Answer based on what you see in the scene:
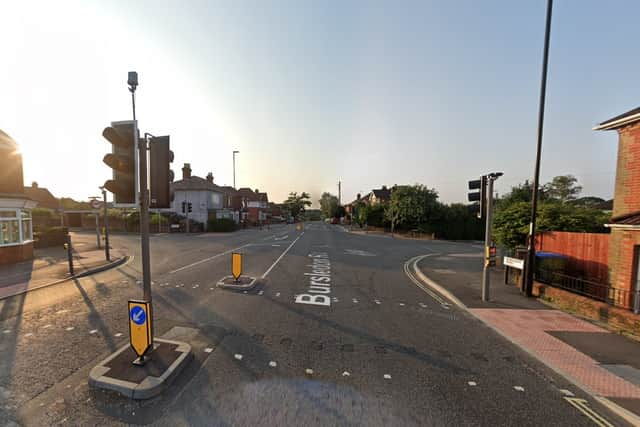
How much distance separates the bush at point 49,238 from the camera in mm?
16188

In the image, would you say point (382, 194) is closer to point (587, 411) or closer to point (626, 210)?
point (626, 210)

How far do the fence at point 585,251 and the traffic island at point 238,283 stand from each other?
10585mm

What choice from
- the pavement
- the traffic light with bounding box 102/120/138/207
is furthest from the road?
the traffic light with bounding box 102/120/138/207

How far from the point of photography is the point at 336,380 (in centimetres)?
379

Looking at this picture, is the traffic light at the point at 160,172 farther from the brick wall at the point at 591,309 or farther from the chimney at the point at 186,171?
the chimney at the point at 186,171

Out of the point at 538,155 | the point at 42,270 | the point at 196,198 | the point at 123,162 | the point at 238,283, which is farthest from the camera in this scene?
the point at 196,198

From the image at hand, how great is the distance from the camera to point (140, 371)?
3648 millimetres

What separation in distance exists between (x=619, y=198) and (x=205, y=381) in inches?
433

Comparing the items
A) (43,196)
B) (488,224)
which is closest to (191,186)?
(488,224)

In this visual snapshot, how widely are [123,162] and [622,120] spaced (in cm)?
1158

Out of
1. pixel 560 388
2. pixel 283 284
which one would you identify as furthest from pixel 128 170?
pixel 560 388

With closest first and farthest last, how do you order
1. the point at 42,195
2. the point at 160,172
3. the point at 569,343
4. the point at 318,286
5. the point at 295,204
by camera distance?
1. the point at 160,172
2. the point at 569,343
3. the point at 318,286
4. the point at 42,195
5. the point at 295,204

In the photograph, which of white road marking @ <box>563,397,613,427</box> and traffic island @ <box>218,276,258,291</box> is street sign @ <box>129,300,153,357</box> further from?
white road marking @ <box>563,397,613,427</box>

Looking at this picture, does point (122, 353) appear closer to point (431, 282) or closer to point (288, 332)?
point (288, 332)
